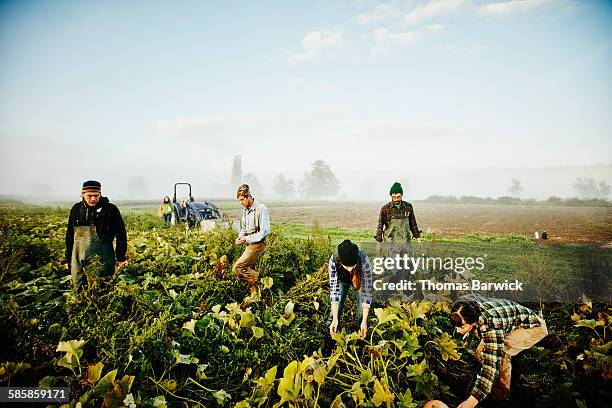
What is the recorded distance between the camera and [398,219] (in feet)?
18.2

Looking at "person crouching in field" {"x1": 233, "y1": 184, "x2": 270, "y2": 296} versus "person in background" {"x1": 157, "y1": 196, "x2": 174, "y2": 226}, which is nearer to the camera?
"person crouching in field" {"x1": 233, "y1": 184, "x2": 270, "y2": 296}

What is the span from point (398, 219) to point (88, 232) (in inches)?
176

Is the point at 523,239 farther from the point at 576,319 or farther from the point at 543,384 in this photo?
the point at 543,384

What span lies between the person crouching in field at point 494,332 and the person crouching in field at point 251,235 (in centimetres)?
251

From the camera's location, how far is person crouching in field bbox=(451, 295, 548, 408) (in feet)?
8.39

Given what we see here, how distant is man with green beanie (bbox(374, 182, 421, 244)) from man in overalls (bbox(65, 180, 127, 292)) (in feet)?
13.1

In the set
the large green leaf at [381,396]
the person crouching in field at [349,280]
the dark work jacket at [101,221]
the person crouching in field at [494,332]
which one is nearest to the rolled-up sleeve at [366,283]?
the person crouching in field at [349,280]

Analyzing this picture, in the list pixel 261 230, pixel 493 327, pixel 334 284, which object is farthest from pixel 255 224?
pixel 493 327

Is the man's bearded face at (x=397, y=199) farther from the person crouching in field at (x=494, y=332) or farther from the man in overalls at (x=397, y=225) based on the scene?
the person crouching in field at (x=494, y=332)

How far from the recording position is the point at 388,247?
5699mm

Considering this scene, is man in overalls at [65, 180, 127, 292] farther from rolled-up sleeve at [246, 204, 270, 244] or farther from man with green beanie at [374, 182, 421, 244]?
man with green beanie at [374, 182, 421, 244]

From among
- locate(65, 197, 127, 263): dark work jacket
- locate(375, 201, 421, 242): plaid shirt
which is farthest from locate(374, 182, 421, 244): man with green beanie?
locate(65, 197, 127, 263): dark work jacket

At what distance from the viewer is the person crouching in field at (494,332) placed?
8.39ft

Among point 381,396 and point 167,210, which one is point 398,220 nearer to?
point 381,396
